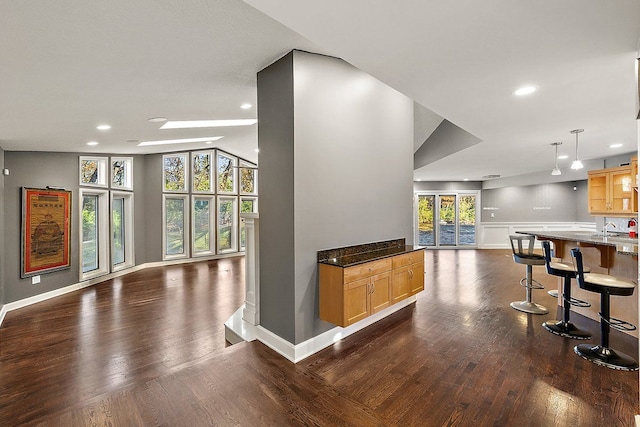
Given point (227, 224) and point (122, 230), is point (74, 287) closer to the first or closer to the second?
point (122, 230)

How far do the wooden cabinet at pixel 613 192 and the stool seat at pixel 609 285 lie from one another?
142 inches

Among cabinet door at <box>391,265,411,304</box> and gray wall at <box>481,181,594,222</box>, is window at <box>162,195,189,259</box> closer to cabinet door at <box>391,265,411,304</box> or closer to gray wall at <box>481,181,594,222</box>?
cabinet door at <box>391,265,411,304</box>

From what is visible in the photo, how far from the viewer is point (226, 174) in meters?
9.90

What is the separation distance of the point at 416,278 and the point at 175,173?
24.8 ft

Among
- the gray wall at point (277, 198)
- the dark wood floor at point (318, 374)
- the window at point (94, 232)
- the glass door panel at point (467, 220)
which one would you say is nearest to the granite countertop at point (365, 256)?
the gray wall at point (277, 198)

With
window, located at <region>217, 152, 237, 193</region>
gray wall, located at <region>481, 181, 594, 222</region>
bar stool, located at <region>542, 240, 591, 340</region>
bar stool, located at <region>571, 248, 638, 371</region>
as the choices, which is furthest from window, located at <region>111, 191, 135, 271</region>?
gray wall, located at <region>481, 181, 594, 222</region>

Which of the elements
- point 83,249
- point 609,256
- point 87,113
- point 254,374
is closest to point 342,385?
point 254,374

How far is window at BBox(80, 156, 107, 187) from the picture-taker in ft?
20.6

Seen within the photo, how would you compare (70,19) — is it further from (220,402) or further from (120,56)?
(220,402)

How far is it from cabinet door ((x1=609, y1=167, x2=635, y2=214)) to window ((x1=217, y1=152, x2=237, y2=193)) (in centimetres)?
940

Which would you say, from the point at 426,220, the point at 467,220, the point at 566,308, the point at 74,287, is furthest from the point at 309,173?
the point at 467,220

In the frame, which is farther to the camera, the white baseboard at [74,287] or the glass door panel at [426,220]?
the glass door panel at [426,220]

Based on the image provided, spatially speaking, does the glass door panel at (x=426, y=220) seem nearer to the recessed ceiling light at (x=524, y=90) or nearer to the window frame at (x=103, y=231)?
the recessed ceiling light at (x=524, y=90)

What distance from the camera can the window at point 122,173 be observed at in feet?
23.5
